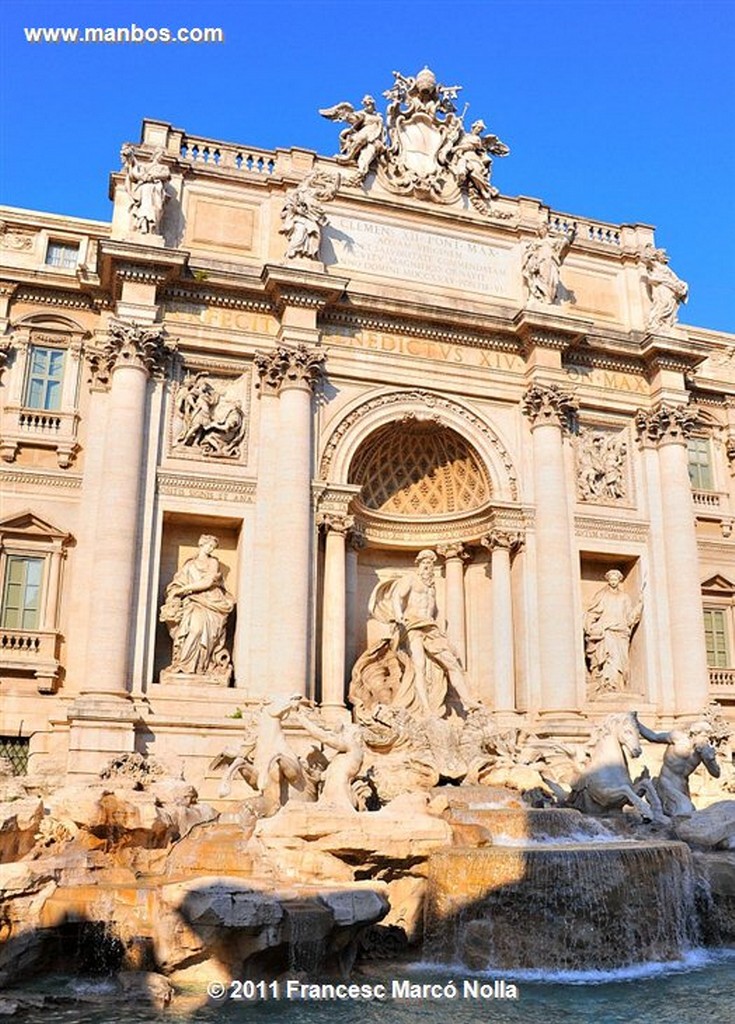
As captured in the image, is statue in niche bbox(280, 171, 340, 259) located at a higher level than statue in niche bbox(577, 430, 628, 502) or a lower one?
higher

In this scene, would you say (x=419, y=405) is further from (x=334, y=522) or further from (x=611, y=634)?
(x=611, y=634)

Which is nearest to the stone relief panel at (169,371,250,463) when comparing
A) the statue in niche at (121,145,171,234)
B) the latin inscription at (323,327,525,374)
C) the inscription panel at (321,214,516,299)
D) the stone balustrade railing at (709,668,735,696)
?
the latin inscription at (323,327,525,374)

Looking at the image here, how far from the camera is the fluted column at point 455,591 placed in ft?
66.9

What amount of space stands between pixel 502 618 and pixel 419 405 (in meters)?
4.75

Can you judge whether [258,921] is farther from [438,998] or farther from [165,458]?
[165,458]

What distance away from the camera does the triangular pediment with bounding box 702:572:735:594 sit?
22.1 meters

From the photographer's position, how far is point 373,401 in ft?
64.8

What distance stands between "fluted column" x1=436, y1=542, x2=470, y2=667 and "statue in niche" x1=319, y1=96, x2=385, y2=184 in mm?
8359

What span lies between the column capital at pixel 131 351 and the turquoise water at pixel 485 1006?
1126cm

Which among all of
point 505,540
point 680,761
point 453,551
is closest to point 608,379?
point 505,540

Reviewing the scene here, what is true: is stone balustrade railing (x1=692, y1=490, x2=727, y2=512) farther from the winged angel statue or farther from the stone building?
the winged angel statue

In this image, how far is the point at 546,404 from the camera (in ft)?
66.9

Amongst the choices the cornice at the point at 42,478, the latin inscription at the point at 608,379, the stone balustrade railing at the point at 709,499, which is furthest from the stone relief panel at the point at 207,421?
the stone balustrade railing at the point at 709,499
